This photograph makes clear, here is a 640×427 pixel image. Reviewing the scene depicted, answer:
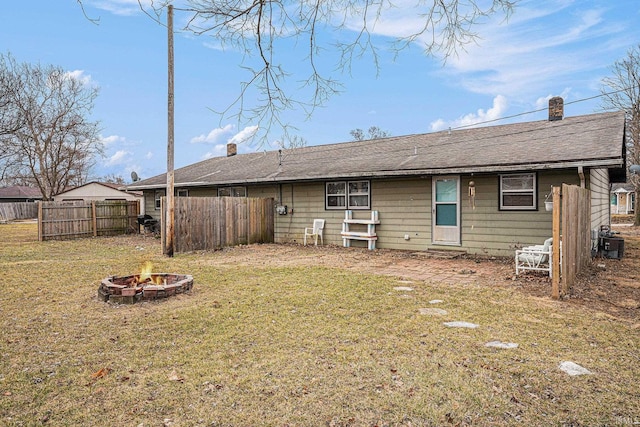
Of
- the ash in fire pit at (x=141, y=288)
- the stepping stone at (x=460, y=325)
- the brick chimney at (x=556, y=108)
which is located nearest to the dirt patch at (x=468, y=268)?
the stepping stone at (x=460, y=325)

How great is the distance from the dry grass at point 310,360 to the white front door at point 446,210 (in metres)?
4.30

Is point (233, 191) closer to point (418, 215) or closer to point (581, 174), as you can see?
point (418, 215)

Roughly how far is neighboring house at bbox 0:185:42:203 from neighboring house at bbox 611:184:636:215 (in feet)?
197

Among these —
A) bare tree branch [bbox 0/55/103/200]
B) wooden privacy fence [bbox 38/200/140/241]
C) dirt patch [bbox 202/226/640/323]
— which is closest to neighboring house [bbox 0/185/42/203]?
bare tree branch [bbox 0/55/103/200]

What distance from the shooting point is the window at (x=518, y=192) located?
29.7 feet

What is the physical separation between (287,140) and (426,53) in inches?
60.5

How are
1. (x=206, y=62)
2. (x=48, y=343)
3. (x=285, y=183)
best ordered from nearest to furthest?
(x=48, y=343) < (x=206, y=62) < (x=285, y=183)

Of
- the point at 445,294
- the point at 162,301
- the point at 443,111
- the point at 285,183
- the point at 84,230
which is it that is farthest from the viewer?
the point at 84,230

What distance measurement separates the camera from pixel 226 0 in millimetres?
3213

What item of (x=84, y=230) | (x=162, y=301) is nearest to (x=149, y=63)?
(x=162, y=301)

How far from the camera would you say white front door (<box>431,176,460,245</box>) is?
10.1m

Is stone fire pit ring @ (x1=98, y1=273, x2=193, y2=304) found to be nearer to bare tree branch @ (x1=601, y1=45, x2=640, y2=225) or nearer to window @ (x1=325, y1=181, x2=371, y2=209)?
window @ (x1=325, y1=181, x2=371, y2=209)

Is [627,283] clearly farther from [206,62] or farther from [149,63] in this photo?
[149,63]

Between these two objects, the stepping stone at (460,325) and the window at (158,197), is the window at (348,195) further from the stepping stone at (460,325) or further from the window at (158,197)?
the window at (158,197)
